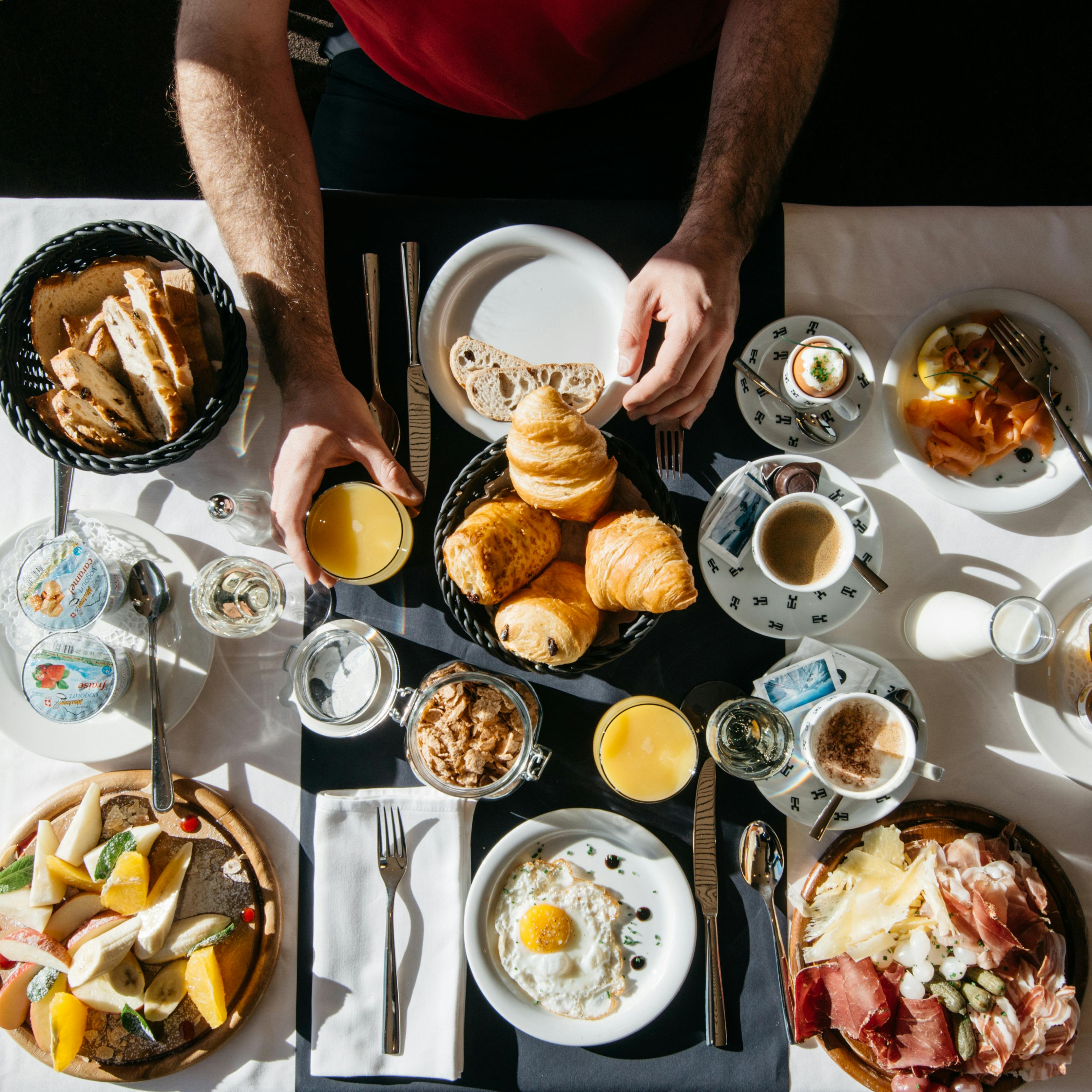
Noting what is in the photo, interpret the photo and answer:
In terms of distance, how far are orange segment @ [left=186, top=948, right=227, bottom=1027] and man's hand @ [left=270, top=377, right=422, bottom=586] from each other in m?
0.71

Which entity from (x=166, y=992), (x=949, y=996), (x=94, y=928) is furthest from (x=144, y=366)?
(x=949, y=996)

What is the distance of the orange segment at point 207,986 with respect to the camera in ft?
4.37

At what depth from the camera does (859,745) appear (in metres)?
1.33

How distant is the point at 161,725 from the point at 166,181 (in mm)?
1826

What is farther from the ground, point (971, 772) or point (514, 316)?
point (514, 316)

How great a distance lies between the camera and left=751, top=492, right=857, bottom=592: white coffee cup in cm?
127

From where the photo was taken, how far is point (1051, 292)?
4.69 feet

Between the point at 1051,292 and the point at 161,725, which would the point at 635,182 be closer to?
the point at 1051,292

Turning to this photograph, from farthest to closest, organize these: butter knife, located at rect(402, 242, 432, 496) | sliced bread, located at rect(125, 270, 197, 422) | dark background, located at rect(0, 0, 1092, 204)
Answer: dark background, located at rect(0, 0, 1092, 204) → butter knife, located at rect(402, 242, 432, 496) → sliced bread, located at rect(125, 270, 197, 422)

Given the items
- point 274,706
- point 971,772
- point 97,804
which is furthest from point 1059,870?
point 97,804

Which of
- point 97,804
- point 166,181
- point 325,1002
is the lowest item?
point 325,1002

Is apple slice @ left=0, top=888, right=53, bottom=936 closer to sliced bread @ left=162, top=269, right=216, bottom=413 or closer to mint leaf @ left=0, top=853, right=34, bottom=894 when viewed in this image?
mint leaf @ left=0, top=853, right=34, bottom=894

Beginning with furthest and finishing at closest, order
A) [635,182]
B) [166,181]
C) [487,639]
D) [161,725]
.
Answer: [166,181] → [635,182] → [161,725] → [487,639]

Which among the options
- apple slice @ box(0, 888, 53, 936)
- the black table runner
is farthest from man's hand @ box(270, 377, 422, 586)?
apple slice @ box(0, 888, 53, 936)
